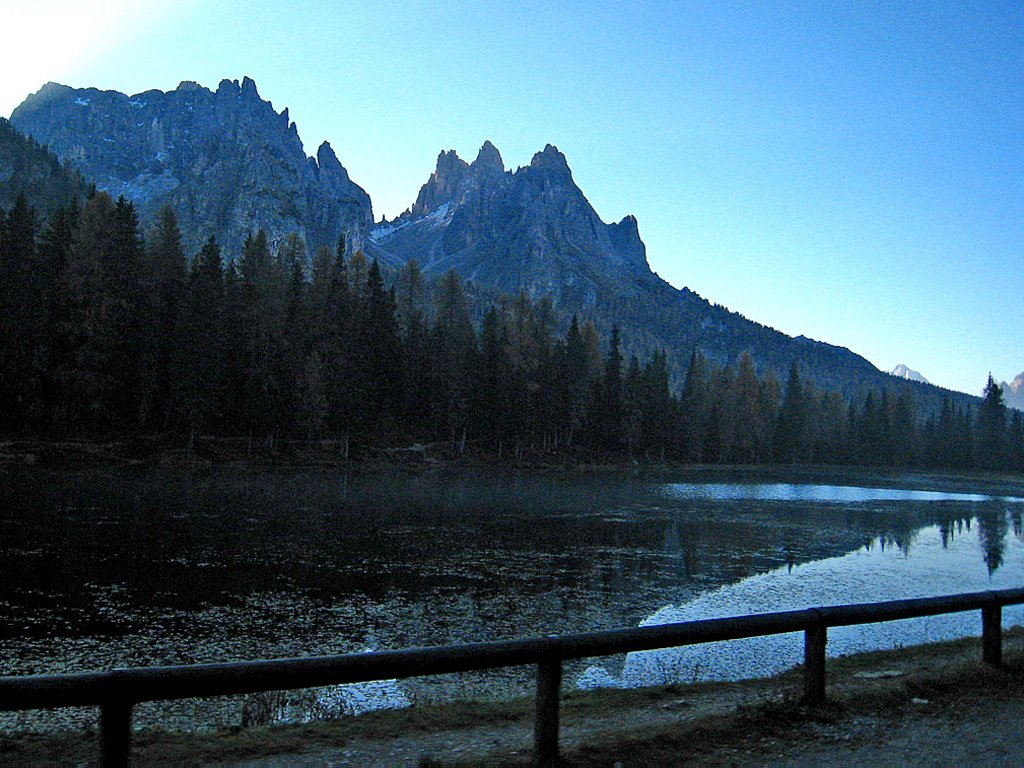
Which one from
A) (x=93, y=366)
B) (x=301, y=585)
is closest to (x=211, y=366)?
(x=93, y=366)

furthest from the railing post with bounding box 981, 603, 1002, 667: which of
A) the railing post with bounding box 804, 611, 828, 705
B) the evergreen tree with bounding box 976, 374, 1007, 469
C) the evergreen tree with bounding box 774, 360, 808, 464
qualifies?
the evergreen tree with bounding box 976, 374, 1007, 469

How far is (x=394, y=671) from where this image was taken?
21.1ft

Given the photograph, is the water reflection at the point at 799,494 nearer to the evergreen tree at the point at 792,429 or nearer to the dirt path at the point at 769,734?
the dirt path at the point at 769,734

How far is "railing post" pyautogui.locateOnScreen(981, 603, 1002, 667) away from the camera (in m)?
11.3

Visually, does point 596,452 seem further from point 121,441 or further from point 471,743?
point 471,743

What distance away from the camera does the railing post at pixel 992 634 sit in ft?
37.0

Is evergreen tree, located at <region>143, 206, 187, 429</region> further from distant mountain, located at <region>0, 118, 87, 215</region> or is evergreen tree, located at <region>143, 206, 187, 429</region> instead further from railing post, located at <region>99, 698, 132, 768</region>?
distant mountain, located at <region>0, 118, 87, 215</region>

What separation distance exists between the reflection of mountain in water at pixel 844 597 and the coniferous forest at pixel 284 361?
57.8 m

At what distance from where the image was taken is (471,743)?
27.4ft

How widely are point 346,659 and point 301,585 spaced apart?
17.2 metres

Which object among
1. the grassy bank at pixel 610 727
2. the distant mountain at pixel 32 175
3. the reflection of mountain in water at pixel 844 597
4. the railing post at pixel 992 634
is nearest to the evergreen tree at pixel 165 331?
the reflection of mountain in water at pixel 844 597

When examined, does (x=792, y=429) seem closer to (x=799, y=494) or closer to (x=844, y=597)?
(x=799, y=494)

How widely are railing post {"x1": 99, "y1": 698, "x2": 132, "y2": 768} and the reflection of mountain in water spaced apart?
10.0 meters

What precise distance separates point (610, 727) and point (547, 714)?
2.30 meters
